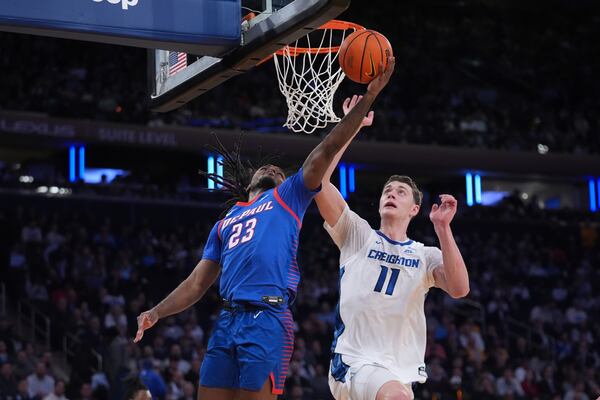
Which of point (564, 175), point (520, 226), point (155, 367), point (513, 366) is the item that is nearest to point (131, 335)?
point (155, 367)

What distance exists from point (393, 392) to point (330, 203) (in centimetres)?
119

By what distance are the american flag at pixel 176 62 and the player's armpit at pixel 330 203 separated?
148cm

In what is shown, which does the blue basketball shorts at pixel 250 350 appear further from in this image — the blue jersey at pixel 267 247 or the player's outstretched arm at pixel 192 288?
the player's outstretched arm at pixel 192 288

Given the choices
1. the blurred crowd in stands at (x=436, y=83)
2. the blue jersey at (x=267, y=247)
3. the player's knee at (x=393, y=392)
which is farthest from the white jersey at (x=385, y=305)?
the blurred crowd in stands at (x=436, y=83)

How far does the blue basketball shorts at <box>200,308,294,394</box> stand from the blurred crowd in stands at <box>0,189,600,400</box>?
6.47 meters

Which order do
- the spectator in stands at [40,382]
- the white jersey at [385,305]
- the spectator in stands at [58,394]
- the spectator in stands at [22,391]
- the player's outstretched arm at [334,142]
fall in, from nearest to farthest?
the player's outstretched arm at [334,142] < the white jersey at [385,305] < the spectator in stands at [58,394] < the spectator in stands at [22,391] < the spectator in stands at [40,382]

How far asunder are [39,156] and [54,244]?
782 cm

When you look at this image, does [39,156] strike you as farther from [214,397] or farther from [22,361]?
[214,397]

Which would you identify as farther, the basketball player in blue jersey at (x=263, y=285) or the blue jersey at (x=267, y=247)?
the blue jersey at (x=267, y=247)

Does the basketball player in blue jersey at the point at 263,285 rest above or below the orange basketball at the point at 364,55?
below

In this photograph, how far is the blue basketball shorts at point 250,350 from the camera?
4.67 metres

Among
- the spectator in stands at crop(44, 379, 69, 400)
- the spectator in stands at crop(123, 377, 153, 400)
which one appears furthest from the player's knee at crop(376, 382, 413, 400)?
the spectator in stands at crop(44, 379, 69, 400)

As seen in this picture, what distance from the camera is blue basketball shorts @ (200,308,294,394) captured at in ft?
15.3

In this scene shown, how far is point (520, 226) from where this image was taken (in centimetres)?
2506
